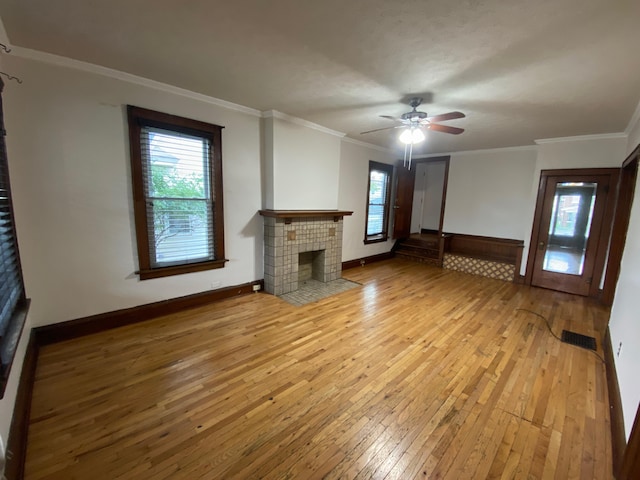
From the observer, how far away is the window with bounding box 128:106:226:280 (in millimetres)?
2850

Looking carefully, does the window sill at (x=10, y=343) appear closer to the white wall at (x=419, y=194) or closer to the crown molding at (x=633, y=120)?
the crown molding at (x=633, y=120)

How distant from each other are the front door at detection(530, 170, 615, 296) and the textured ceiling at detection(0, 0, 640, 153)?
1.49 metres

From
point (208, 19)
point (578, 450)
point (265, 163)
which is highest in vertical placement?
point (208, 19)

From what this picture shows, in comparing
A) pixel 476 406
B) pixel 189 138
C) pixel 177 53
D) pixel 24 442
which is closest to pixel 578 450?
pixel 476 406

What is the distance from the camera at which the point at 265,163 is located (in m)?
3.86

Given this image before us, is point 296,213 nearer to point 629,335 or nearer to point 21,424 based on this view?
point 21,424

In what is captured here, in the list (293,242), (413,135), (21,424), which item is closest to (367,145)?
(413,135)

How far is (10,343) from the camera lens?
1.44 m

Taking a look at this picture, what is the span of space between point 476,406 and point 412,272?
3612 millimetres

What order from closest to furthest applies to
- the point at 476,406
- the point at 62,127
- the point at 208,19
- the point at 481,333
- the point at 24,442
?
the point at 24,442
the point at 208,19
the point at 476,406
the point at 62,127
the point at 481,333

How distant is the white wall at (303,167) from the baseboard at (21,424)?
9.18 ft

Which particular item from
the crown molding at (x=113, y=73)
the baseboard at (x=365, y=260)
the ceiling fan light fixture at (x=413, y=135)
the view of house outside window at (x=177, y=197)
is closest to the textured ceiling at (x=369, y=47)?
the crown molding at (x=113, y=73)

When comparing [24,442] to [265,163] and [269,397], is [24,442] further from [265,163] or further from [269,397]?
[265,163]

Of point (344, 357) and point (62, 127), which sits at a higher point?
point (62, 127)
